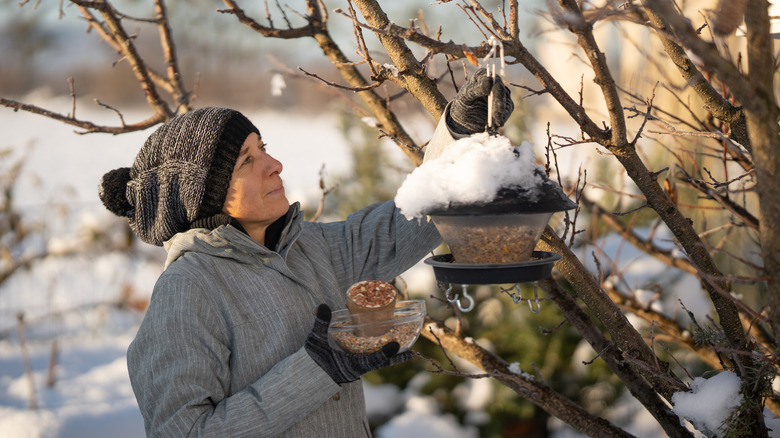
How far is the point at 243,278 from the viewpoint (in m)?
1.52

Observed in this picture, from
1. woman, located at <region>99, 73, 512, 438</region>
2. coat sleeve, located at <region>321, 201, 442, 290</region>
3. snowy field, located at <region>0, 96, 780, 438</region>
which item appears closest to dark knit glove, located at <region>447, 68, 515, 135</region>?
woman, located at <region>99, 73, 512, 438</region>

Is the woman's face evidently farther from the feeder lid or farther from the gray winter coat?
the feeder lid

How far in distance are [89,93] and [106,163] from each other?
99 centimetres

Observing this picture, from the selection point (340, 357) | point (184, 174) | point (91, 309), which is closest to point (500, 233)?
point (340, 357)

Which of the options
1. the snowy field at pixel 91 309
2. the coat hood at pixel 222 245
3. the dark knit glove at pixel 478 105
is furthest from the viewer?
the snowy field at pixel 91 309

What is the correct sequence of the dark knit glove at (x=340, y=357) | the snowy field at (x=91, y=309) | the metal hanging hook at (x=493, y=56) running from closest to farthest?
the metal hanging hook at (x=493, y=56) < the dark knit glove at (x=340, y=357) < the snowy field at (x=91, y=309)

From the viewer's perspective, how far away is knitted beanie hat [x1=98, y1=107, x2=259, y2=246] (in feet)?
4.95

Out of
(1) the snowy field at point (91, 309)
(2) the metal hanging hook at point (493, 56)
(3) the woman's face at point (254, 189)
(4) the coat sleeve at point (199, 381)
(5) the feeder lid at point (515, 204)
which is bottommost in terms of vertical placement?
(1) the snowy field at point (91, 309)

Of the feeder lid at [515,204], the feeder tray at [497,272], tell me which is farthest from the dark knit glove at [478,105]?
the feeder tray at [497,272]

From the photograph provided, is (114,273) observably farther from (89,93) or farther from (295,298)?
(295,298)

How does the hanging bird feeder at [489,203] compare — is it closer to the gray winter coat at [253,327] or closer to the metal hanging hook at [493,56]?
the metal hanging hook at [493,56]

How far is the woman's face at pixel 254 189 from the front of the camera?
5.07 feet

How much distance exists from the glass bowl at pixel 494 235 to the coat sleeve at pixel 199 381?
409 mm

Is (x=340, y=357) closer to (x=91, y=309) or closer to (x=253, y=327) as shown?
(x=253, y=327)
